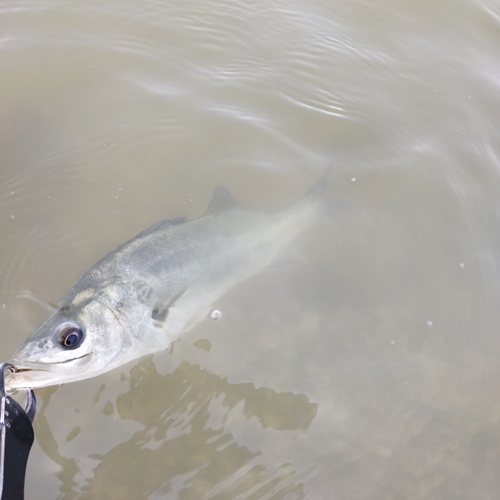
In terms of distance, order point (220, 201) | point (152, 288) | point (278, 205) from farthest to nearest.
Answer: point (278, 205) < point (220, 201) < point (152, 288)

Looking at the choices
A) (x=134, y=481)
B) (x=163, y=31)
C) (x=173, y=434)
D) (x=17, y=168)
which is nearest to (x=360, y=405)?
(x=173, y=434)

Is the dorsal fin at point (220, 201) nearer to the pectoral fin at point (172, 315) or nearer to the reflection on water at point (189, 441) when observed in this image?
the pectoral fin at point (172, 315)

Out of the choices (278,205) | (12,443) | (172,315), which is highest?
(278,205)

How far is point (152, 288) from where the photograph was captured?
3617 millimetres

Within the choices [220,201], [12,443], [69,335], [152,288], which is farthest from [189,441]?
[220,201]

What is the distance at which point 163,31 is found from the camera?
20.8 feet

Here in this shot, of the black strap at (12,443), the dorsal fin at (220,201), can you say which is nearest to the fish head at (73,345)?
the black strap at (12,443)

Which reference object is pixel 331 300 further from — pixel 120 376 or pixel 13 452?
pixel 13 452

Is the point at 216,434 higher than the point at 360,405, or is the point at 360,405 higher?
the point at 360,405

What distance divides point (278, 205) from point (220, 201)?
95cm

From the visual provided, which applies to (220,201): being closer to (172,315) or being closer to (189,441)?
(172,315)

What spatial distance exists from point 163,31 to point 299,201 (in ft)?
10.6

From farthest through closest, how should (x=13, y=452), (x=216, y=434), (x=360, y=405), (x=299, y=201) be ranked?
(x=299, y=201) → (x=360, y=405) → (x=216, y=434) → (x=13, y=452)

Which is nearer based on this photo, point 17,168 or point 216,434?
point 216,434
